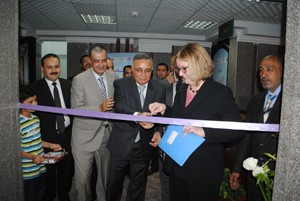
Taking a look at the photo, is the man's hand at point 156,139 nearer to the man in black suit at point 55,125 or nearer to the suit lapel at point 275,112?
the suit lapel at point 275,112

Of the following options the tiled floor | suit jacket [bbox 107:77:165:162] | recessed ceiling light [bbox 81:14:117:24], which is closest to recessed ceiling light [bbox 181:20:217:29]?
recessed ceiling light [bbox 81:14:117:24]

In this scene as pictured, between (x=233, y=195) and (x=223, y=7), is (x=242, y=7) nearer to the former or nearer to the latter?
(x=223, y=7)

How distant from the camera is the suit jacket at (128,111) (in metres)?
2.18

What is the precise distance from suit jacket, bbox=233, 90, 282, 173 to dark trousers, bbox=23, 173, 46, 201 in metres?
1.84

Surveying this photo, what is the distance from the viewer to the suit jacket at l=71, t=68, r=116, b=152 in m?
2.29

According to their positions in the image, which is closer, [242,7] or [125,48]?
[242,7]

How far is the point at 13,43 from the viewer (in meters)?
1.30

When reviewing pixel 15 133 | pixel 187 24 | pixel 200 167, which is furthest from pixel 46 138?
pixel 187 24

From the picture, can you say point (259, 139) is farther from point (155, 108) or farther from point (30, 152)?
point (30, 152)

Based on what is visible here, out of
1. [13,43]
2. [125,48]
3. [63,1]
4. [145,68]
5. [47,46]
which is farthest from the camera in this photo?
[47,46]

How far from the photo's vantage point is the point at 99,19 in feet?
21.6

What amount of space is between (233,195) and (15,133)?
203cm

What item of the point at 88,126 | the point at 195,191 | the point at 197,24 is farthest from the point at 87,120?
the point at 197,24

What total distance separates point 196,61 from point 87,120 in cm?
135
